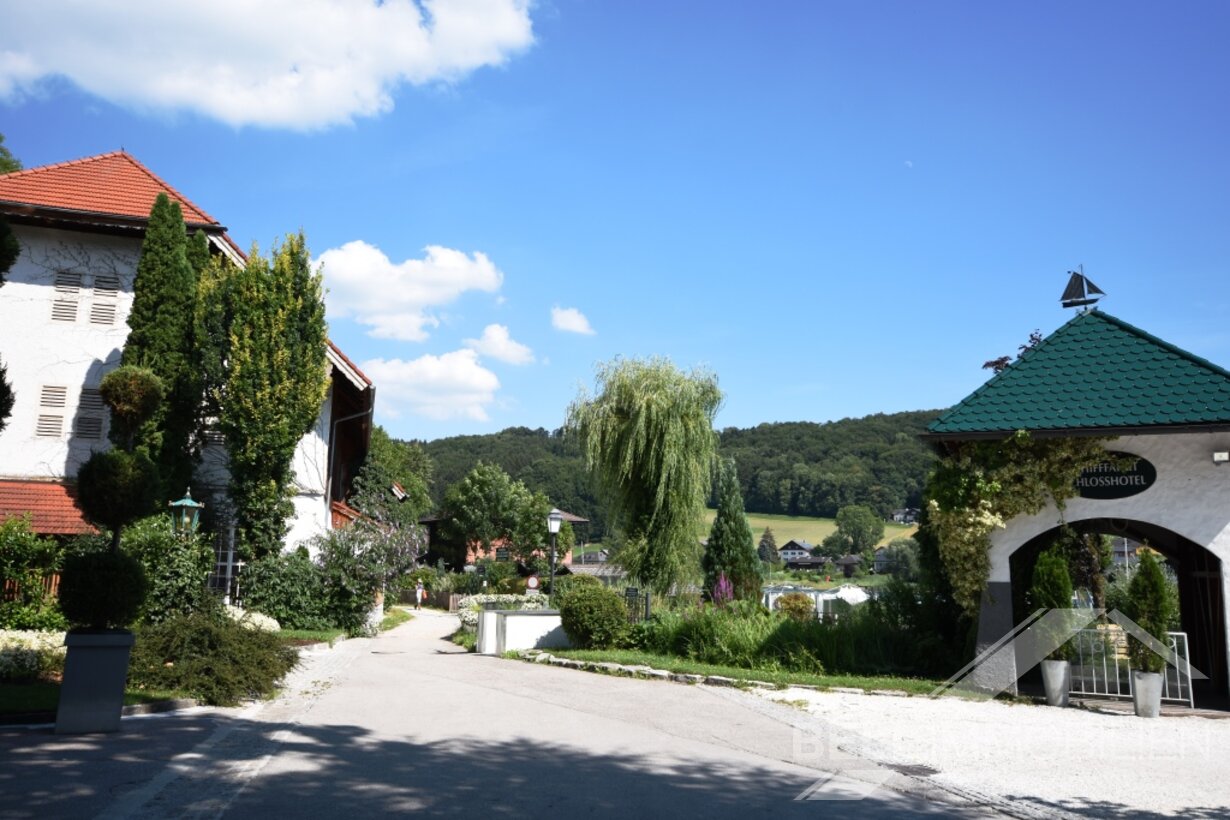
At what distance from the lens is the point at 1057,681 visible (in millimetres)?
12117

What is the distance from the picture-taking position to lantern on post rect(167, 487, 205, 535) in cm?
1890

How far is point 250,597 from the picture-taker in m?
20.7

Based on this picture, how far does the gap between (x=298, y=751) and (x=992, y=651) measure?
943 centimetres

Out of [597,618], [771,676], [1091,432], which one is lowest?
[771,676]

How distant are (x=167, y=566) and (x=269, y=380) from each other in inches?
176

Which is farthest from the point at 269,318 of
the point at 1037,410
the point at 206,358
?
the point at 1037,410

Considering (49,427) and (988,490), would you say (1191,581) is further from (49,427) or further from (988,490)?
(49,427)

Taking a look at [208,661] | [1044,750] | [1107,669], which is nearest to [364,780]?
[208,661]

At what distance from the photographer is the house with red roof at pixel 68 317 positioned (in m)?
20.7

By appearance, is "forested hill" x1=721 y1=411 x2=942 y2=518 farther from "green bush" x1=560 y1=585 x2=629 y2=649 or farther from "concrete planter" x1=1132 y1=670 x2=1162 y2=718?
"concrete planter" x1=1132 y1=670 x2=1162 y2=718

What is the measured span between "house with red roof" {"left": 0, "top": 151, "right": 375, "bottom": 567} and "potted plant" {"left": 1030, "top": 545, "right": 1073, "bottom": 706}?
663 inches

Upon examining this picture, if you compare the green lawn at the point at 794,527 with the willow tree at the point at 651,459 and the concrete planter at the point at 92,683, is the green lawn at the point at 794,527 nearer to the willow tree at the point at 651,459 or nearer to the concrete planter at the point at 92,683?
the willow tree at the point at 651,459

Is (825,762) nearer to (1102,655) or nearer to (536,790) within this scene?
(536,790)

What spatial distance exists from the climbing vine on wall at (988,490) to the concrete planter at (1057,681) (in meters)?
1.41
